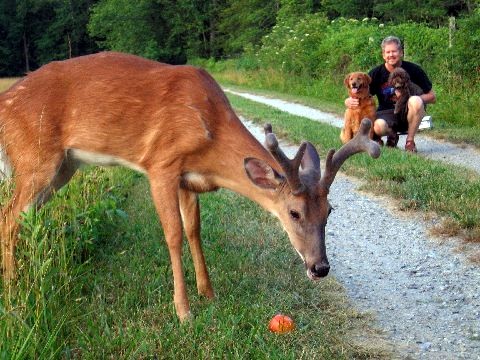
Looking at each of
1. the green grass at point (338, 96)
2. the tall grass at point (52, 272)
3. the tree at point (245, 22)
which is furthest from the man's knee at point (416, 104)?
the tree at point (245, 22)

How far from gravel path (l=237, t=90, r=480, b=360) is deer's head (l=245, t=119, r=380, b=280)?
0.71m

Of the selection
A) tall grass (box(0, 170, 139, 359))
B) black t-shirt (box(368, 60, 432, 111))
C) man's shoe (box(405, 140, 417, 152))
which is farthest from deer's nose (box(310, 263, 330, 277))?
black t-shirt (box(368, 60, 432, 111))

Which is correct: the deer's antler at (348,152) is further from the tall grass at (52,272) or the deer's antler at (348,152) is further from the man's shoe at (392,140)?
the man's shoe at (392,140)

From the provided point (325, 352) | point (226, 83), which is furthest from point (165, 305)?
point (226, 83)

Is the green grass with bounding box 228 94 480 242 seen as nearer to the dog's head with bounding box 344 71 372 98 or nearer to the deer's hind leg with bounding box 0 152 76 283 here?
the dog's head with bounding box 344 71 372 98

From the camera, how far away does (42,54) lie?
47.7 m

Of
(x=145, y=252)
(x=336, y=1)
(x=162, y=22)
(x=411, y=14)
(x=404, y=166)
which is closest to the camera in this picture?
(x=145, y=252)

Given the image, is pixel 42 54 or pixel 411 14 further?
pixel 42 54

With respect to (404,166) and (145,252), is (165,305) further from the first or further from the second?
(404,166)

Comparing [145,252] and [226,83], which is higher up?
[145,252]

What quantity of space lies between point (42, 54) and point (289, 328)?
46954 millimetres

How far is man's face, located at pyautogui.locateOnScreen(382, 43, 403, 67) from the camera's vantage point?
409 inches

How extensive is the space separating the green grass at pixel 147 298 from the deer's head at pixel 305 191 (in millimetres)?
456

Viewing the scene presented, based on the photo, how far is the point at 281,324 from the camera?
3975mm
